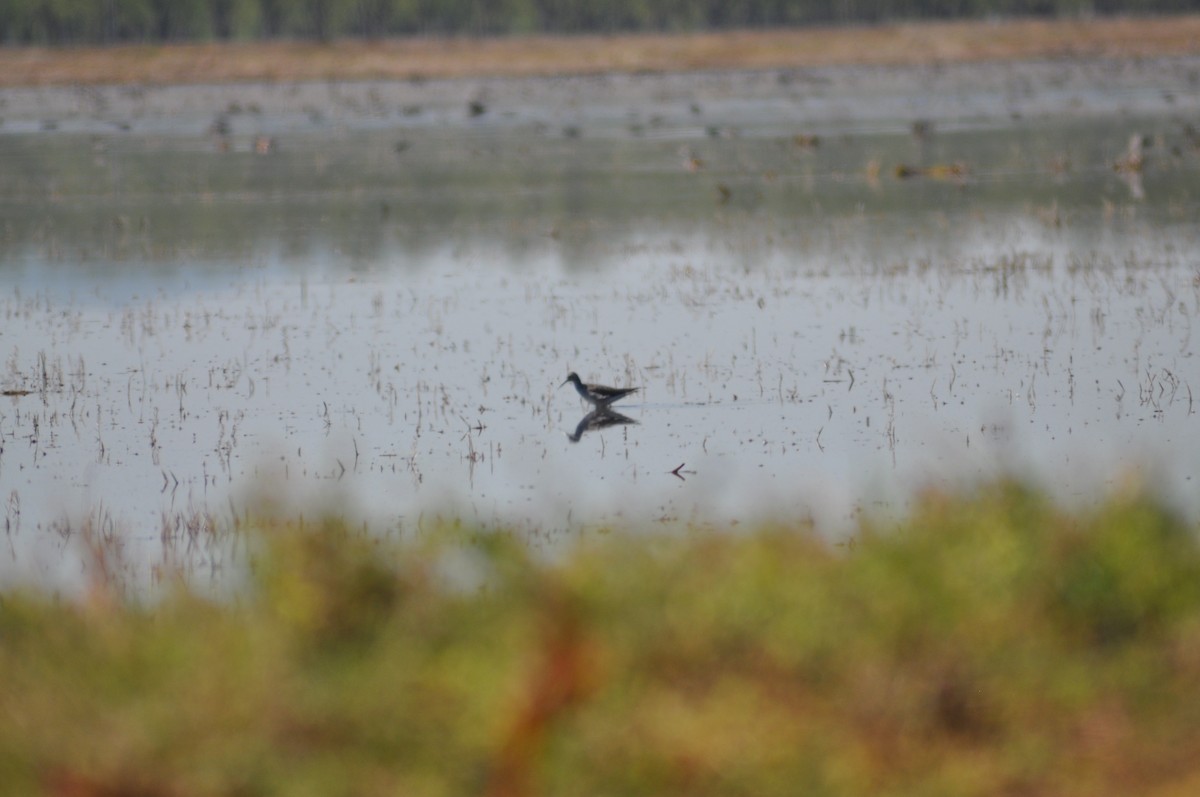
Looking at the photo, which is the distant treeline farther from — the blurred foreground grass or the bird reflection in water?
the blurred foreground grass

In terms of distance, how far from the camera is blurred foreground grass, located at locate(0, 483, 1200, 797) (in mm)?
5230

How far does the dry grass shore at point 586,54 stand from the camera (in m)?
70.8

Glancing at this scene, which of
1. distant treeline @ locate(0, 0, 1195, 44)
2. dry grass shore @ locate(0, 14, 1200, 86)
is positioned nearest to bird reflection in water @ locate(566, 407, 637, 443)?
dry grass shore @ locate(0, 14, 1200, 86)

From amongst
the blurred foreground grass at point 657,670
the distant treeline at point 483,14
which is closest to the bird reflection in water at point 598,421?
A: the blurred foreground grass at point 657,670

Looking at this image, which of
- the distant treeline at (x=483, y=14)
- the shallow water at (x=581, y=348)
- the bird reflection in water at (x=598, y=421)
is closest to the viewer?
the shallow water at (x=581, y=348)

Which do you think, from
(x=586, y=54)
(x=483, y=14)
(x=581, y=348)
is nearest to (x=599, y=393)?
(x=581, y=348)

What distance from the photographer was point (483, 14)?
414 ft

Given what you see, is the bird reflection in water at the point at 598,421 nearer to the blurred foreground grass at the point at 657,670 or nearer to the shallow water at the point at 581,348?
the shallow water at the point at 581,348

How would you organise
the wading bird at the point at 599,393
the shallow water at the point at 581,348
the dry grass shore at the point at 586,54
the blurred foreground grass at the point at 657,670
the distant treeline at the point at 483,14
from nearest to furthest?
1. the blurred foreground grass at the point at 657,670
2. the shallow water at the point at 581,348
3. the wading bird at the point at 599,393
4. the dry grass shore at the point at 586,54
5. the distant treeline at the point at 483,14

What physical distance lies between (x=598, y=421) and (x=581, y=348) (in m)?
2.84

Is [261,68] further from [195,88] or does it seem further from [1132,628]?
[1132,628]

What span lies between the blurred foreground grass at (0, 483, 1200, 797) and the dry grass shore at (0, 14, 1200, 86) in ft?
206

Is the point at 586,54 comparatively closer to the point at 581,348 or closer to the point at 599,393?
the point at 581,348

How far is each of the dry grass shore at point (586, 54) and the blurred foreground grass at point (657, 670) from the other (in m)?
62.7
